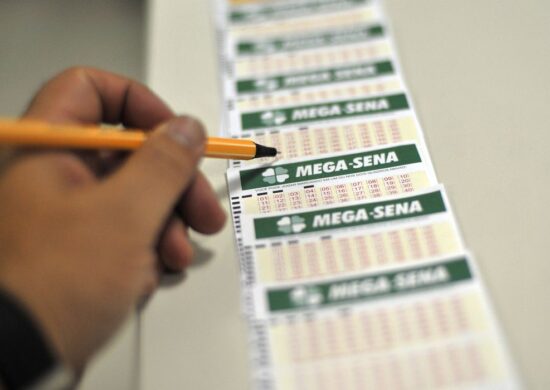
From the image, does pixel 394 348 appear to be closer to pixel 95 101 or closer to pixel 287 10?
pixel 95 101

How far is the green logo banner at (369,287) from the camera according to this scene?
0.48 meters

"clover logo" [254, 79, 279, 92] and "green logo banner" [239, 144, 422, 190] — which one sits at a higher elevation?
"clover logo" [254, 79, 279, 92]

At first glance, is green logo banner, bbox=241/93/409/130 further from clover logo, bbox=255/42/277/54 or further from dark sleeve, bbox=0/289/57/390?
dark sleeve, bbox=0/289/57/390

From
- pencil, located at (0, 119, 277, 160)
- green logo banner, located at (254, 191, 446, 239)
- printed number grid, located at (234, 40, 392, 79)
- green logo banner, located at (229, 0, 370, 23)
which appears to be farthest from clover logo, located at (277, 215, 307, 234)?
green logo banner, located at (229, 0, 370, 23)

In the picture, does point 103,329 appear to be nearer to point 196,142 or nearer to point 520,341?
point 196,142

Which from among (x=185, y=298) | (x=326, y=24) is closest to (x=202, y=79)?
(x=326, y=24)

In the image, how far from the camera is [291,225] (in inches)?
21.0

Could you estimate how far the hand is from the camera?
1.28ft

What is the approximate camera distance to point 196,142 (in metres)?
0.48

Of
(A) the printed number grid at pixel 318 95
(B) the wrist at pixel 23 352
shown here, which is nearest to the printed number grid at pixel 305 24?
(A) the printed number grid at pixel 318 95

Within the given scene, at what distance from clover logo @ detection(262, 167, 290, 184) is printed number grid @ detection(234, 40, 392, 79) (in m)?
0.16

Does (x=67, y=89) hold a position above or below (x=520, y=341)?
above

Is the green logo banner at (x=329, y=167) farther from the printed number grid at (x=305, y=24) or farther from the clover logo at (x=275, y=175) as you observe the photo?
the printed number grid at (x=305, y=24)

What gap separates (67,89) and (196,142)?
15 cm
